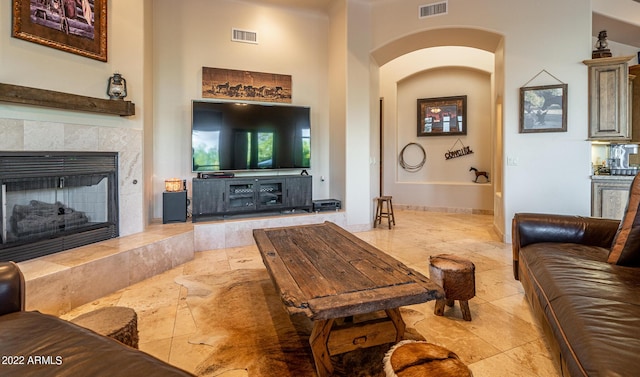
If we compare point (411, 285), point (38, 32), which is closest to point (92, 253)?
point (38, 32)

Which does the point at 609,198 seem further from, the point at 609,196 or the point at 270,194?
the point at 270,194

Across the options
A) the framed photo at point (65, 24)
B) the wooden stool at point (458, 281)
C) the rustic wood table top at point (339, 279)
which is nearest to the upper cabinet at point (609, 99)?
the wooden stool at point (458, 281)

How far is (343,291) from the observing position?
4.87ft

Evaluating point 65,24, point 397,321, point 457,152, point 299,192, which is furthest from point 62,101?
point 457,152

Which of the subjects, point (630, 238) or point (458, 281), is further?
point (458, 281)

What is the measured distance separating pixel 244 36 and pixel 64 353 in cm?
483

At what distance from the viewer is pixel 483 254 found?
3.75 m

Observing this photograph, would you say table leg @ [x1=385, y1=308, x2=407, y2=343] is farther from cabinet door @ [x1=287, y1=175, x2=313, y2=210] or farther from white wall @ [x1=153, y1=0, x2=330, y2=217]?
white wall @ [x1=153, y1=0, x2=330, y2=217]

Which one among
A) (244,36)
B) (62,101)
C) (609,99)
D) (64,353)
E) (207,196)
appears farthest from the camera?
(244,36)

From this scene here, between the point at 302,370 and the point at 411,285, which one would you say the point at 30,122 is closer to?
the point at 302,370

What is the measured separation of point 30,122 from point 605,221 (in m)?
4.55

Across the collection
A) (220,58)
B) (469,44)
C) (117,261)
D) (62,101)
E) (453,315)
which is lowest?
(453,315)

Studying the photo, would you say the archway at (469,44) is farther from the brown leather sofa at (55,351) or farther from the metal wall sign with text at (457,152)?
the brown leather sofa at (55,351)

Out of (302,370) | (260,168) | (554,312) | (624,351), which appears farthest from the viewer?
(260,168)
